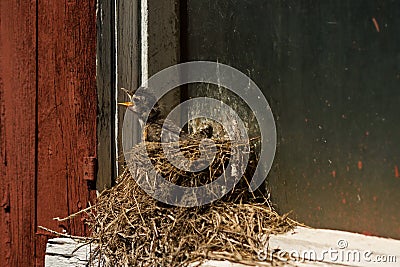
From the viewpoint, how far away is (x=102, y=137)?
270cm

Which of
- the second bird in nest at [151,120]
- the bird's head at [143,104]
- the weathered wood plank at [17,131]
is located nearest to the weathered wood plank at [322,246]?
the second bird in nest at [151,120]

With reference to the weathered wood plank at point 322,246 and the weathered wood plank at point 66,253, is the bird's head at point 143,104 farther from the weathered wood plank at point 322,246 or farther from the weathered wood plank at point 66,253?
the weathered wood plank at point 322,246

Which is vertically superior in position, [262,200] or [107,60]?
[107,60]

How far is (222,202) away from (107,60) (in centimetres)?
82

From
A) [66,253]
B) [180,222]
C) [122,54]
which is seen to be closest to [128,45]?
[122,54]

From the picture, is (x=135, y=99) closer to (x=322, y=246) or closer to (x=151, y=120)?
(x=151, y=120)

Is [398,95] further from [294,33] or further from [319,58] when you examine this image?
[294,33]

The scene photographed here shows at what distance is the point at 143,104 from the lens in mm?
2553

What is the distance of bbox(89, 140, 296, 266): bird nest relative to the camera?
83.5 inches

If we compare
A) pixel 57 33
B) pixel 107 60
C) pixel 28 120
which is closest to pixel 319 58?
pixel 107 60

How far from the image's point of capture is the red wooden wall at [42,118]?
279 centimetres

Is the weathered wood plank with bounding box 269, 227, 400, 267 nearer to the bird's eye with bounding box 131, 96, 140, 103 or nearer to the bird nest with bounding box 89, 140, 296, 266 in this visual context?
the bird nest with bounding box 89, 140, 296, 266

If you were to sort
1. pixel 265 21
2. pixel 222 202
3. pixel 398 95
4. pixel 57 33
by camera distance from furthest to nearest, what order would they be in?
pixel 57 33, pixel 265 21, pixel 222 202, pixel 398 95

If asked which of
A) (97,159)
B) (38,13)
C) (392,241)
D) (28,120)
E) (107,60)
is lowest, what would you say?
(392,241)
